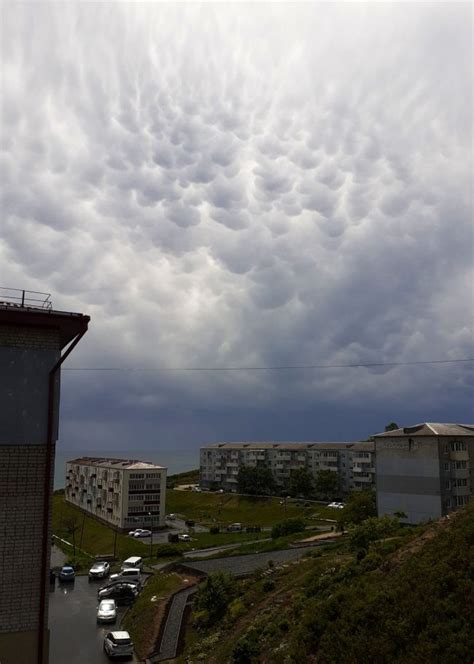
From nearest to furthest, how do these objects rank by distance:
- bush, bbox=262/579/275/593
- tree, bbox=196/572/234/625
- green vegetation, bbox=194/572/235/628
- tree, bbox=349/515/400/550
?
green vegetation, bbox=194/572/235/628 → tree, bbox=196/572/234/625 → tree, bbox=349/515/400/550 → bush, bbox=262/579/275/593

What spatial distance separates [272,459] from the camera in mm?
134875

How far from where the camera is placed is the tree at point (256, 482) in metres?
118

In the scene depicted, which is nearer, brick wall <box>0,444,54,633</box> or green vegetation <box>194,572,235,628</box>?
brick wall <box>0,444,54,633</box>

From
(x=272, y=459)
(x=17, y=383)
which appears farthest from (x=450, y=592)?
(x=272, y=459)

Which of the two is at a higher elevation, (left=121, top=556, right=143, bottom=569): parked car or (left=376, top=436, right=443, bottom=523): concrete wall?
(left=376, top=436, right=443, bottom=523): concrete wall

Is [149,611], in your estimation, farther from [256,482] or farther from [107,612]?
[256,482]

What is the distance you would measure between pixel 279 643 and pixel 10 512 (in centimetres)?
1558

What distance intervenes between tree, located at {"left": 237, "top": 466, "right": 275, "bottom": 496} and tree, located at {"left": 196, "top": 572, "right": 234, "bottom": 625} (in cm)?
8247

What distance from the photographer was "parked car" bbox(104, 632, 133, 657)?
30000 mm

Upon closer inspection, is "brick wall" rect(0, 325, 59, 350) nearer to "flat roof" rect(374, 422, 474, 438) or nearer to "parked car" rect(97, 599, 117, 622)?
"parked car" rect(97, 599, 117, 622)

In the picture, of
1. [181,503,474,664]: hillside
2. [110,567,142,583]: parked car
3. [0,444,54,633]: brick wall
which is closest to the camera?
[0,444,54,633]: brick wall

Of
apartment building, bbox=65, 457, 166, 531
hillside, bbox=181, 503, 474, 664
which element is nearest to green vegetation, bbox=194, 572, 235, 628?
hillside, bbox=181, 503, 474, 664

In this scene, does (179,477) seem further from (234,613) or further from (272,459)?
(234,613)

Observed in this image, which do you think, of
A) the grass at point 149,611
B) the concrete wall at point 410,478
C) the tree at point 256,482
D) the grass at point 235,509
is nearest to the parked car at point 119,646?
the grass at point 149,611
